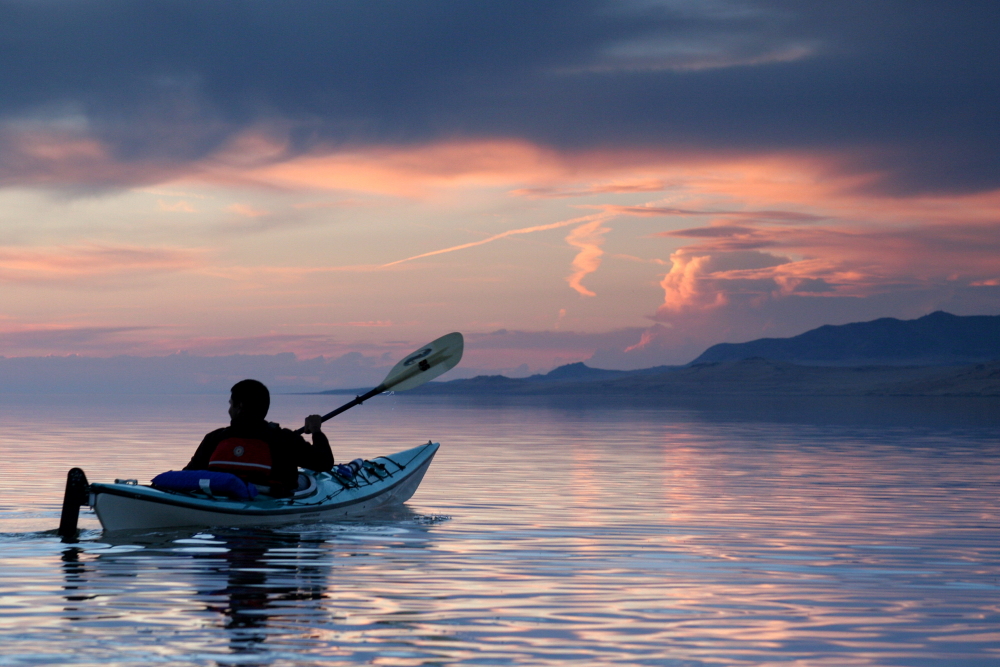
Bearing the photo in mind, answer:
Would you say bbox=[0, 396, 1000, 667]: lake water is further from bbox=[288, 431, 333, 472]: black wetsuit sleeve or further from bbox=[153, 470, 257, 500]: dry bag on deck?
bbox=[288, 431, 333, 472]: black wetsuit sleeve

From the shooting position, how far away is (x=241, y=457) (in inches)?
572

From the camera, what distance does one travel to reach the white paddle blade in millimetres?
21922

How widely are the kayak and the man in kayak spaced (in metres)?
0.32

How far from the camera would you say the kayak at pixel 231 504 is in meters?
14.0

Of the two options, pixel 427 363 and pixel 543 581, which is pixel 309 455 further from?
pixel 427 363

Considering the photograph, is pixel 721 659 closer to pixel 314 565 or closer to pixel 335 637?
pixel 335 637

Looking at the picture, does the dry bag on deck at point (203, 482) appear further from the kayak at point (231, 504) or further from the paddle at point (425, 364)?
the paddle at point (425, 364)

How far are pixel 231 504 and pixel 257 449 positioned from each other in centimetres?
82

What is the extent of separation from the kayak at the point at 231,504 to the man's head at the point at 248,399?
4.14 ft

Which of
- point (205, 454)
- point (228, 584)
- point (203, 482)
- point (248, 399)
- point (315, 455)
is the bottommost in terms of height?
point (228, 584)

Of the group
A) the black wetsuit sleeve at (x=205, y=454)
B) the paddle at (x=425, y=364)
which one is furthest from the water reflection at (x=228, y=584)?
the paddle at (x=425, y=364)

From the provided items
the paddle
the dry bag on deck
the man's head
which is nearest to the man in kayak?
the man's head

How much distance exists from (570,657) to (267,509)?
8069 mm

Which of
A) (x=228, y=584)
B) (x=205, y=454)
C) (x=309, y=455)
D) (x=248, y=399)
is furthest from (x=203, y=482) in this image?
(x=228, y=584)
